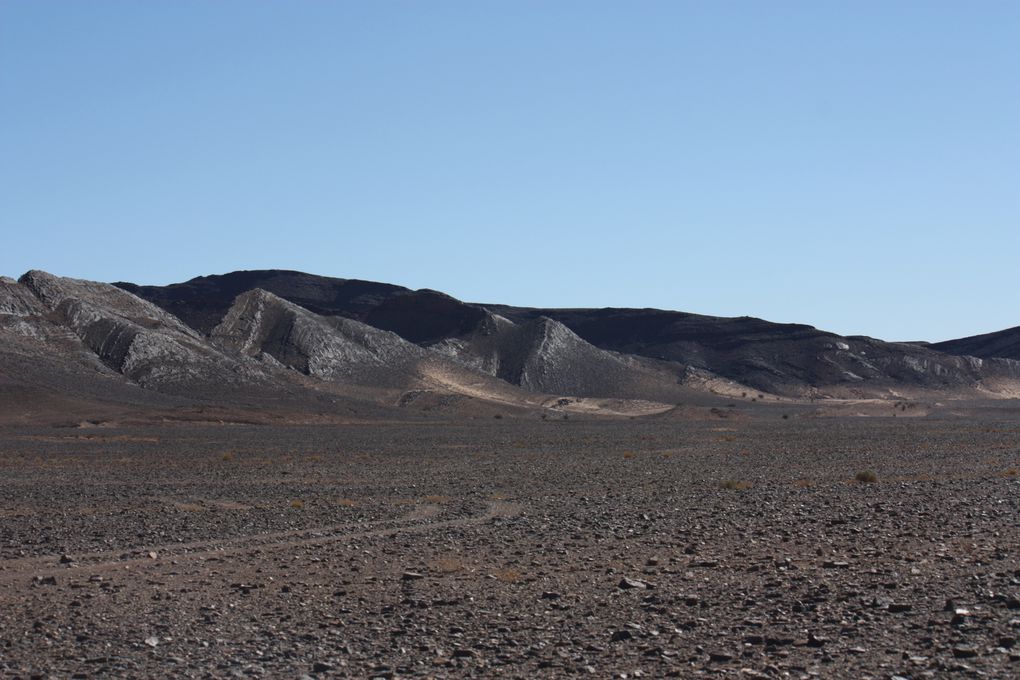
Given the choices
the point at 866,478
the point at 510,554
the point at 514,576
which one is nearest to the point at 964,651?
the point at 514,576

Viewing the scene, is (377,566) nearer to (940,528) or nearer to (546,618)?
(546,618)

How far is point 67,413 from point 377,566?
69242 mm

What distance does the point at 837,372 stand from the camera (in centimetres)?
15862

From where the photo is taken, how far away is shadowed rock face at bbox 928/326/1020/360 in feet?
599

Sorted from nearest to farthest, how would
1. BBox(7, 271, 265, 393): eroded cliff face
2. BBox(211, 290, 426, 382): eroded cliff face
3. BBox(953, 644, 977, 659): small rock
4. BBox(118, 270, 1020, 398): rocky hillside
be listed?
BBox(953, 644, 977, 659): small rock < BBox(7, 271, 265, 393): eroded cliff face < BBox(211, 290, 426, 382): eroded cliff face < BBox(118, 270, 1020, 398): rocky hillside

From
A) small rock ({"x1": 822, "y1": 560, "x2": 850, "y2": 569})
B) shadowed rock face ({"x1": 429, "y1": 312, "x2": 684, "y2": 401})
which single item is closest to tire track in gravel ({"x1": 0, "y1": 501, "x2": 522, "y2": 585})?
small rock ({"x1": 822, "y1": 560, "x2": 850, "y2": 569})

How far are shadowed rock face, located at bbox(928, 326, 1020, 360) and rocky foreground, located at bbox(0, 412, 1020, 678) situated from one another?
16074cm

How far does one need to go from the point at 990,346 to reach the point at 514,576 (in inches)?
7378

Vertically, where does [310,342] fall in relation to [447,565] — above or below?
above

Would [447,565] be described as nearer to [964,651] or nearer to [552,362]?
[964,651]

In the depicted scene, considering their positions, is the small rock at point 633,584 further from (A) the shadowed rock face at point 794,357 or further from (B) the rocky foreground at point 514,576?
(A) the shadowed rock face at point 794,357

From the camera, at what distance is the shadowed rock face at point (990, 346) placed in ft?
599

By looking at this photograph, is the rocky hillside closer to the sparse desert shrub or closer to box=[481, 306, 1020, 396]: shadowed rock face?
box=[481, 306, 1020, 396]: shadowed rock face

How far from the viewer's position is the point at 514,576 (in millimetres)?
15406
